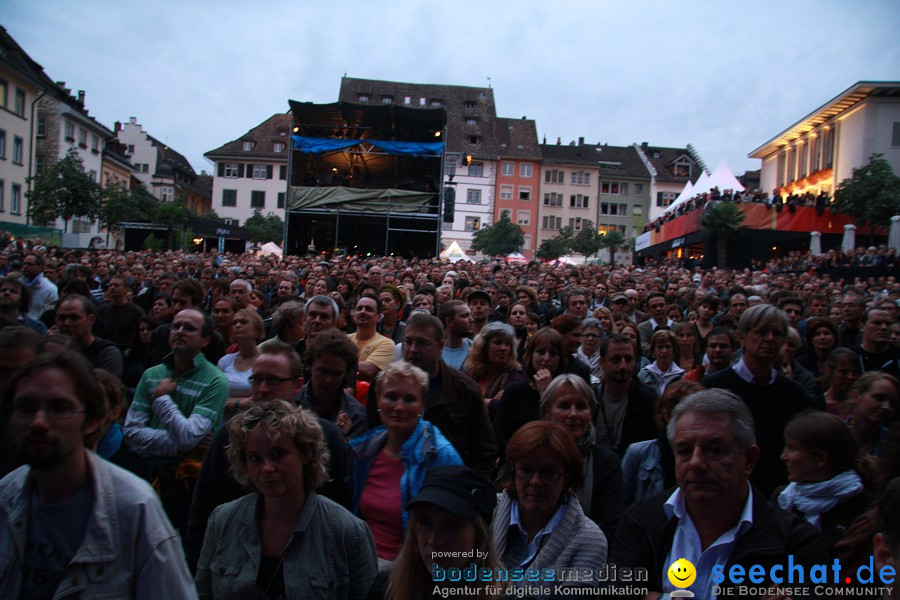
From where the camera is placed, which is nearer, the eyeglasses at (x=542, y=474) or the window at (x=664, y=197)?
the eyeglasses at (x=542, y=474)

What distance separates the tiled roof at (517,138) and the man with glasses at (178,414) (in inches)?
2405

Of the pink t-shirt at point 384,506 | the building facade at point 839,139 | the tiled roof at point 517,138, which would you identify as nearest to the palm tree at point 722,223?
the building facade at point 839,139

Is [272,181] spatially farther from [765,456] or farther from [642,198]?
[765,456]

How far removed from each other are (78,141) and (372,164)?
32.0 metres

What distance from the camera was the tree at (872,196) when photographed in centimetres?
2945

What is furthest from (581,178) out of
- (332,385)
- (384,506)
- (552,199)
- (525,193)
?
(384,506)

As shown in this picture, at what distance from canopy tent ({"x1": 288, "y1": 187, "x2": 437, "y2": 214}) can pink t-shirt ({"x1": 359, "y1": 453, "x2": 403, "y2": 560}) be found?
20857 millimetres

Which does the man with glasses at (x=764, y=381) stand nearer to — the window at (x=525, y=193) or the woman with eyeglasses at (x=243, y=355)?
the woman with eyeglasses at (x=243, y=355)

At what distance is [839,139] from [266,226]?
43.7 metres

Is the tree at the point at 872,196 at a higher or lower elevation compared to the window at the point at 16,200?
higher

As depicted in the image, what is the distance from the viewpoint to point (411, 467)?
343cm

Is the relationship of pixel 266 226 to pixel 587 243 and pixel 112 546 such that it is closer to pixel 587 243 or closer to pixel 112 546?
pixel 587 243

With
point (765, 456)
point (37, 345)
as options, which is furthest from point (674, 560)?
point (37, 345)

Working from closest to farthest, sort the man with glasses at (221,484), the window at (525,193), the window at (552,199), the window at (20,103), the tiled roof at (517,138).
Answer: the man with glasses at (221,484) → the window at (20,103) → the tiled roof at (517,138) → the window at (525,193) → the window at (552,199)
